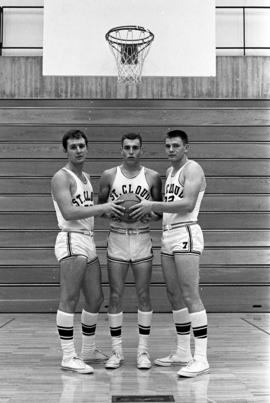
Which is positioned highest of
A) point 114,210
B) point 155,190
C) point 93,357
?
point 155,190

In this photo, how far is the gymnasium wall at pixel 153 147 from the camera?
263 inches

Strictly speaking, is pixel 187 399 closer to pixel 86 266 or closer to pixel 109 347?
pixel 86 266

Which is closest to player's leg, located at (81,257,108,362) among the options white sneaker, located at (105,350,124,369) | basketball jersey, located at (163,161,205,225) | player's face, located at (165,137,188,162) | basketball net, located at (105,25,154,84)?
white sneaker, located at (105,350,124,369)

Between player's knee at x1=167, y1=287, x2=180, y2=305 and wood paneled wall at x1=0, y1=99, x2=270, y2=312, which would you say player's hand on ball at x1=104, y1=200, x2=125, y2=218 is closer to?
player's knee at x1=167, y1=287, x2=180, y2=305

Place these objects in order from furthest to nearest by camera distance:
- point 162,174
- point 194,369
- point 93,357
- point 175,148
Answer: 1. point 162,174
2. point 93,357
3. point 175,148
4. point 194,369

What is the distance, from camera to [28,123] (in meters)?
6.88

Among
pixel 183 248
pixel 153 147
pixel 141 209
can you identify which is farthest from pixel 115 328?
pixel 153 147

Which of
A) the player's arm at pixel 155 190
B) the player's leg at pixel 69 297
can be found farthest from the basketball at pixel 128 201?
the player's leg at pixel 69 297

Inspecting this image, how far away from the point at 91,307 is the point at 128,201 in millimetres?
841

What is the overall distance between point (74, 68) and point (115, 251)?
3401mm

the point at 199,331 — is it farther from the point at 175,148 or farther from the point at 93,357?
the point at 175,148

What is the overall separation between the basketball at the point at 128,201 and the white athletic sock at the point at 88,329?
30.5 inches

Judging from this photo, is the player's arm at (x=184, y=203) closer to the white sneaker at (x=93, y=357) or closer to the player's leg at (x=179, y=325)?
the player's leg at (x=179, y=325)

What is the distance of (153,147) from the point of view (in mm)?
6852
